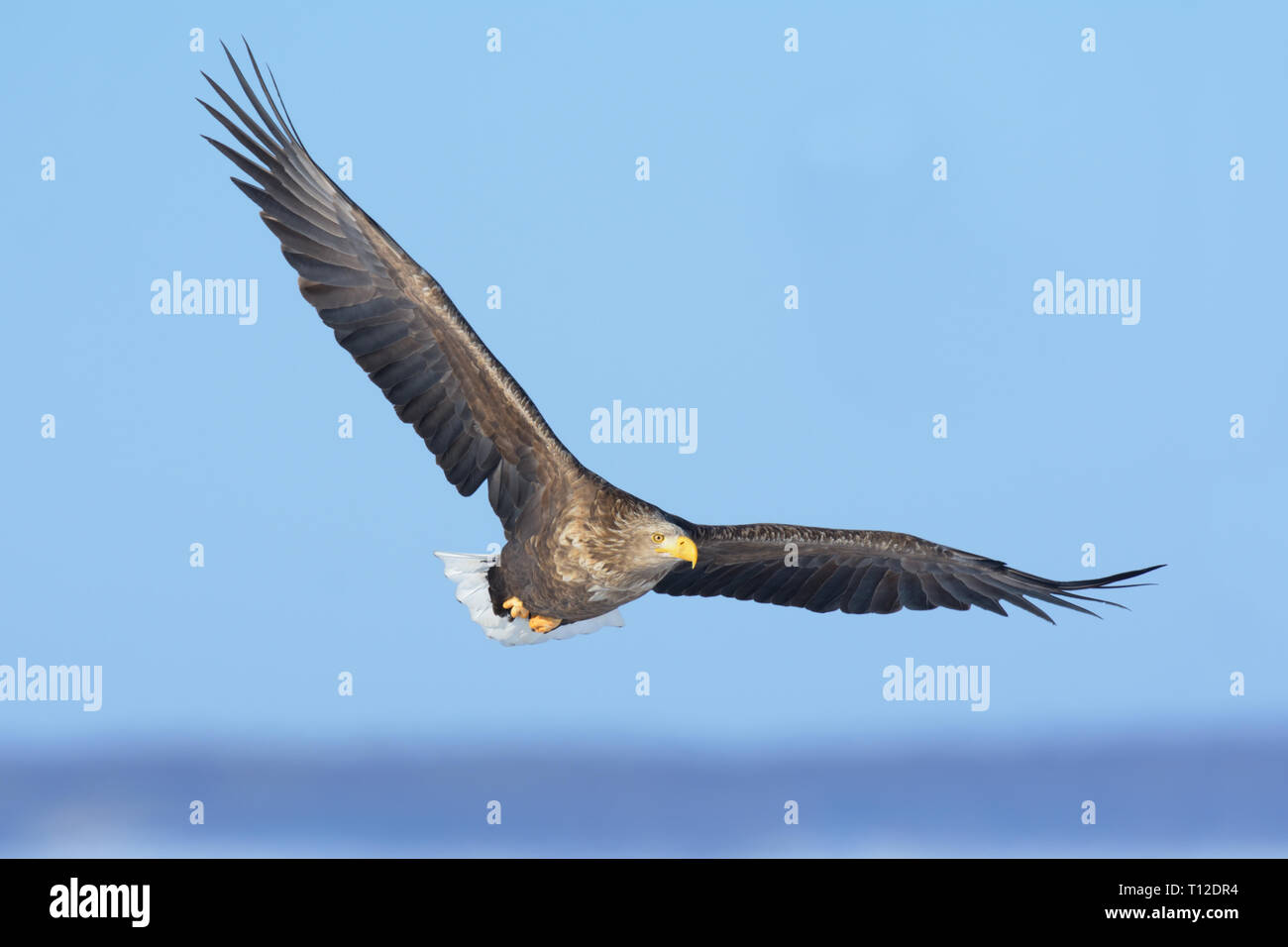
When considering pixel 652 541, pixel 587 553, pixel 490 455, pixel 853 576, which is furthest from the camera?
pixel 853 576

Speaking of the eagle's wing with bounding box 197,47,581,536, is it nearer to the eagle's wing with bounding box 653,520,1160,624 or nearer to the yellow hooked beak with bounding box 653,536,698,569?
the yellow hooked beak with bounding box 653,536,698,569

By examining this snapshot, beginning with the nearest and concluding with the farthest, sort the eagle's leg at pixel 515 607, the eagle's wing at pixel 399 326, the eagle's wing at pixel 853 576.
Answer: the eagle's wing at pixel 399 326, the eagle's leg at pixel 515 607, the eagle's wing at pixel 853 576

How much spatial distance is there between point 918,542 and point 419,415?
12.5 ft

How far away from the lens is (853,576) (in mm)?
11273

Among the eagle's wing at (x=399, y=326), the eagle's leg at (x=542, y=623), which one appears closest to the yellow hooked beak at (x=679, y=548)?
the eagle's wing at (x=399, y=326)

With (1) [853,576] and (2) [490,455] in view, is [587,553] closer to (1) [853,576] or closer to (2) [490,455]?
(2) [490,455]

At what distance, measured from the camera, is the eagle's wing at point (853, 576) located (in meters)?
10.7

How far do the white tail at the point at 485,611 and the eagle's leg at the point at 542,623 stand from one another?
59 millimetres

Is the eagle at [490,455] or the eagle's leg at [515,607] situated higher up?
the eagle at [490,455]

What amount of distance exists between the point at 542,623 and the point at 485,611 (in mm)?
438

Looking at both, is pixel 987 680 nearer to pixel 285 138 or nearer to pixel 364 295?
pixel 364 295

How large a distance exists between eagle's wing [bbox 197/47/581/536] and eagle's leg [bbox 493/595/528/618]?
2.14 ft

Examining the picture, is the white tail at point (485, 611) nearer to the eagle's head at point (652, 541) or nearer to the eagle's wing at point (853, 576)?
the eagle's wing at point (853, 576)

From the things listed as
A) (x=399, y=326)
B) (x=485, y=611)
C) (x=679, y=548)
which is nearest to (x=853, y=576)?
(x=679, y=548)
